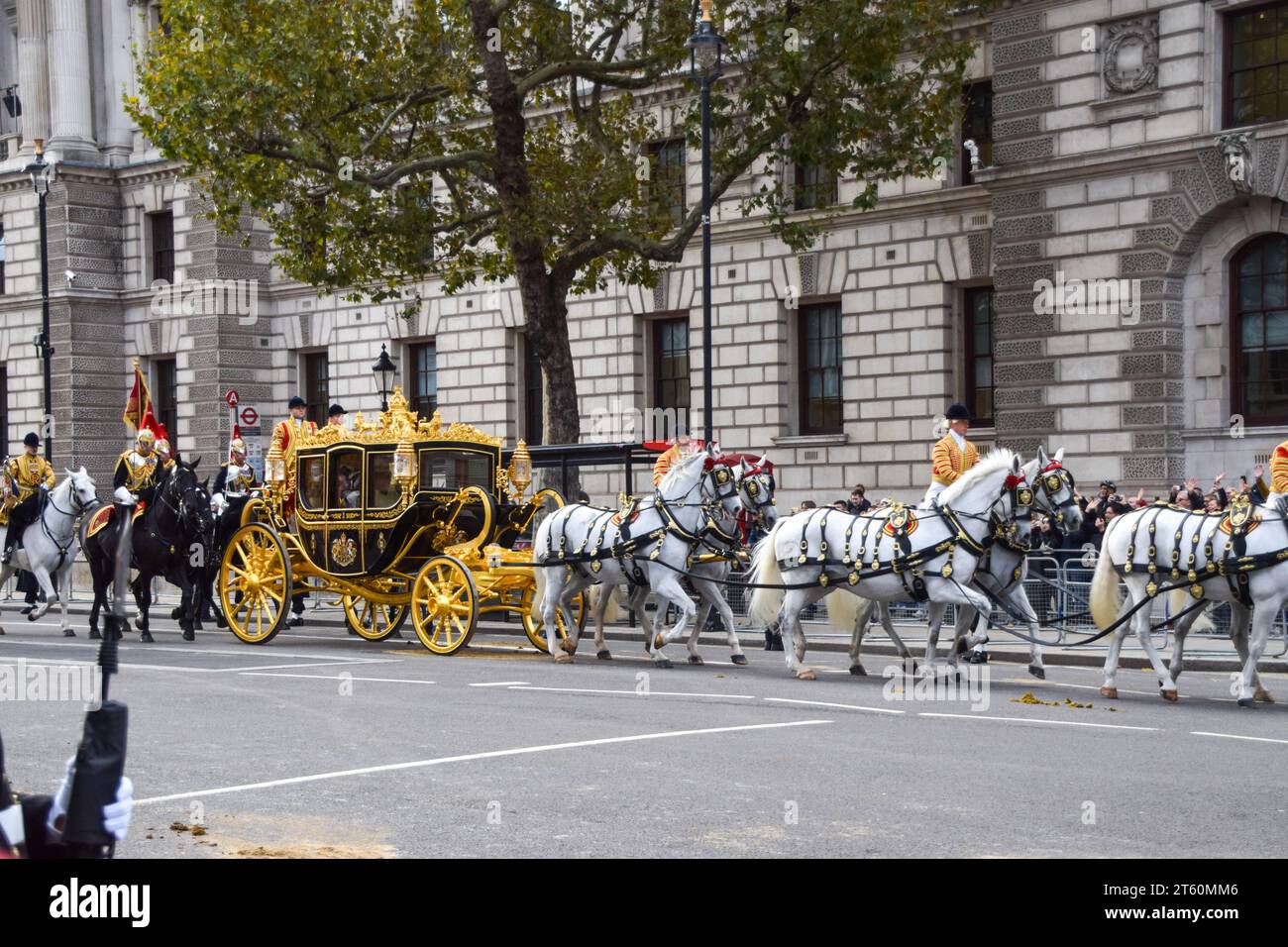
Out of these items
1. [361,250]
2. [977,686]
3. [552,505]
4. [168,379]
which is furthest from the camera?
[168,379]

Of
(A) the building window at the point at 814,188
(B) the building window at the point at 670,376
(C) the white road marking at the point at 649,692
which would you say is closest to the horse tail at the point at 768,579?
(C) the white road marking at the point at 649,692

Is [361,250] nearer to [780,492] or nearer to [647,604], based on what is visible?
[647,604]

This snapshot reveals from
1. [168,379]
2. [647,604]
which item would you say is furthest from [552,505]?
[168,379]

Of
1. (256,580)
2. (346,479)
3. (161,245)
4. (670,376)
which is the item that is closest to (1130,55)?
(670,376)

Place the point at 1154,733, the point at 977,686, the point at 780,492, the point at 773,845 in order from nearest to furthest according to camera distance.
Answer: the point at 773,845 < the point at 1154,733 < the point at 977,686 < the point at 780,492

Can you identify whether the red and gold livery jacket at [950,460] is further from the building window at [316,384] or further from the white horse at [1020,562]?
the building window at [316,384]

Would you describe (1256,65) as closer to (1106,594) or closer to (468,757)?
(1106,594)

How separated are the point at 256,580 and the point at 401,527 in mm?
2399

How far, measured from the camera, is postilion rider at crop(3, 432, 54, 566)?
23.2m

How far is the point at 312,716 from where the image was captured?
1286 centimetres

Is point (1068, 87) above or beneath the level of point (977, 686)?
above

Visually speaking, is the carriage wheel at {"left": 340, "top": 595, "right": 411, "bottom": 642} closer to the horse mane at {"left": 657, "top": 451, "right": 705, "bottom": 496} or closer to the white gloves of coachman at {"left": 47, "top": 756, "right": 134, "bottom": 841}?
the horse mane at {"left": 657, "top": 451, "right": 705, "bottom": 496}
